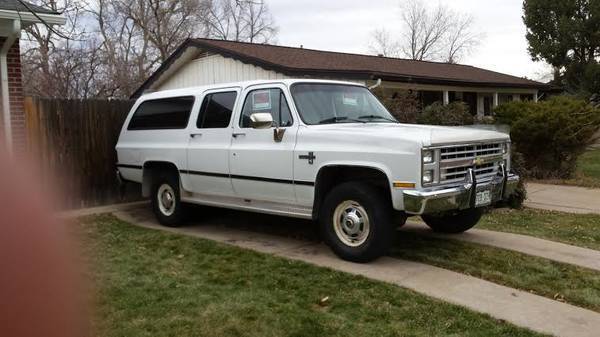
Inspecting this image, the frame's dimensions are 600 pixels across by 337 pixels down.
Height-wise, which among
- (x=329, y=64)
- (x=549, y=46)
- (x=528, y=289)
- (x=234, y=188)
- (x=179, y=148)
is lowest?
(x=528, y=289)

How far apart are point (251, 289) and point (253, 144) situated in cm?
210

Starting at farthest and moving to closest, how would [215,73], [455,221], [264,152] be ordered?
1. [215,73]
2. [455,221]
3. [264,152]

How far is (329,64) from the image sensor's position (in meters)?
17.1

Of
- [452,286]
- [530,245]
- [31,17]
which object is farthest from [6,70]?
[530,245]

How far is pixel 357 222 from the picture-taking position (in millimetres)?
5758

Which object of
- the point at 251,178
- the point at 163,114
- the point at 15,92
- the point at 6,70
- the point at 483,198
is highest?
the point at 6,70

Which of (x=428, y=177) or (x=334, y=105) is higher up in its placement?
(x=334, y=105)

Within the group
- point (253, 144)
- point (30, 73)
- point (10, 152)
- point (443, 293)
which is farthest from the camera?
point (30, 73)

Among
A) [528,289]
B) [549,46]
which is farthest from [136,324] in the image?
[549,46]

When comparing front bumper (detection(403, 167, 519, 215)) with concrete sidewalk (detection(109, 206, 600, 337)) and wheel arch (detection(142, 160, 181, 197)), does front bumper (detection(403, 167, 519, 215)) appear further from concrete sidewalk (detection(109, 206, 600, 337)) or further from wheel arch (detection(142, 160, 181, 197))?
wheel arch (detection(142, 160, 181, 197))

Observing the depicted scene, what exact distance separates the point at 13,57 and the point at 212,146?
3.92m

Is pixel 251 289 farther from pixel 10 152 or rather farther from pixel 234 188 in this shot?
pixel 10 152

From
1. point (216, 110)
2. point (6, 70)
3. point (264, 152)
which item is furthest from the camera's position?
point (6, 70)

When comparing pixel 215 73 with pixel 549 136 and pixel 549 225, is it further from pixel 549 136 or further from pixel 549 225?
pixel 549 225
